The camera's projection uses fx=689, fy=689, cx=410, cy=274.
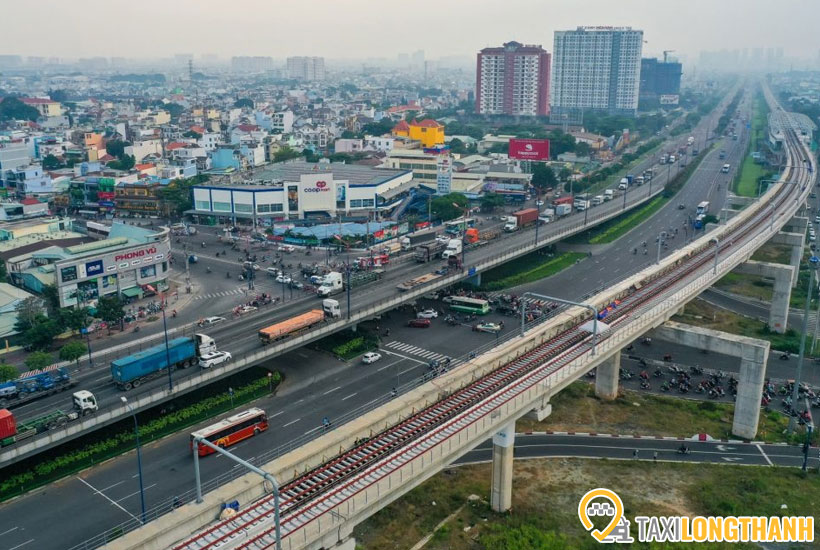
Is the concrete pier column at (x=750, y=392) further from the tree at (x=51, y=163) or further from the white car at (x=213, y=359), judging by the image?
the tree at (x=51, y=163)

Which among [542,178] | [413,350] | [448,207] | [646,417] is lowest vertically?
[646,417]

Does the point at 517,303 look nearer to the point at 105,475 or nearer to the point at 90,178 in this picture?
the point at 105,475

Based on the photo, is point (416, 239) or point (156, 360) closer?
point (156, 360)

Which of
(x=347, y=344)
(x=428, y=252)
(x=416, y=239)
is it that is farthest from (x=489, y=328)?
(x=416, y=239)

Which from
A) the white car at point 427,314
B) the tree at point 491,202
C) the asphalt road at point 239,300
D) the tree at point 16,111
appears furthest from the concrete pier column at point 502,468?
the tree at point 16,111

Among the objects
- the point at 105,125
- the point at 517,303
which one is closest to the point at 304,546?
the point at 517,303

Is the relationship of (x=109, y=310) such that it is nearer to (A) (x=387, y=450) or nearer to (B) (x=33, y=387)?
(B) (x=33, y=387)
